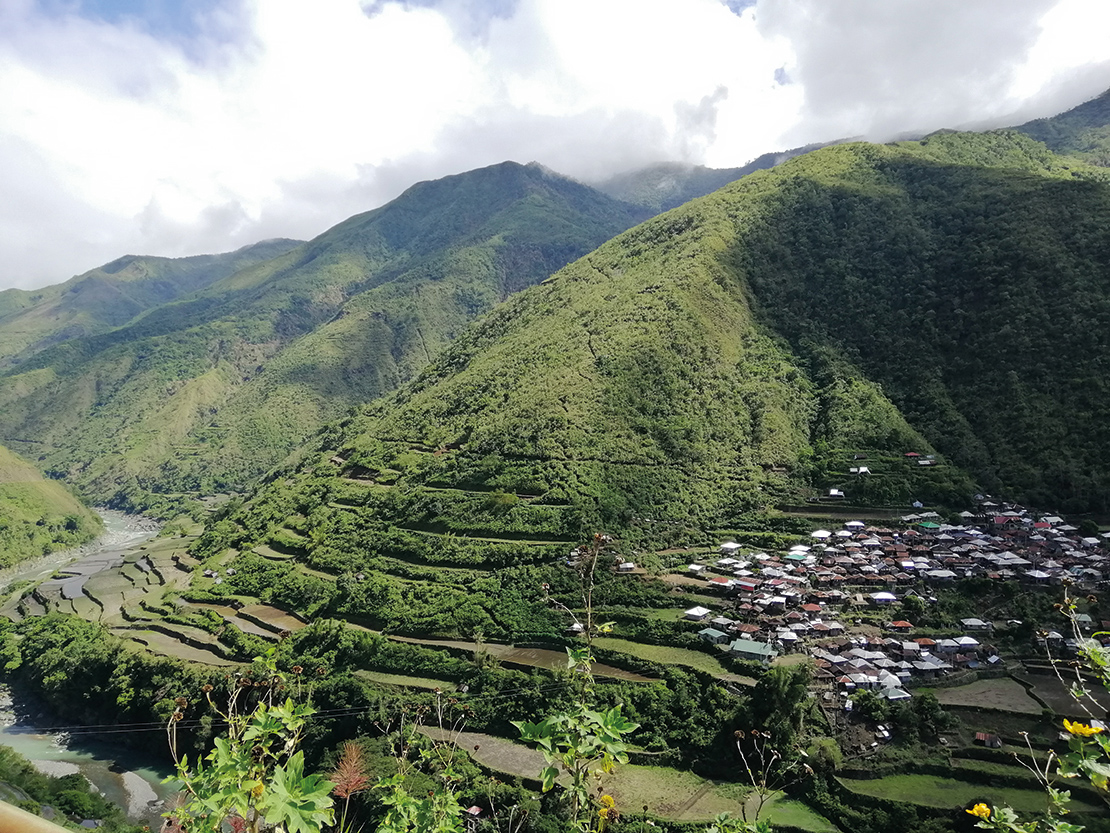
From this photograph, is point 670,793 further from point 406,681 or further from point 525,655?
point 406,681

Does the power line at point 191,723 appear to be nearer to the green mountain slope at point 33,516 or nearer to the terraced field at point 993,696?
the terraced field at point 993,696

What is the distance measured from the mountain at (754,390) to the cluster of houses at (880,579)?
5.31m

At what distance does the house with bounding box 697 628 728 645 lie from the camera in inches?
1645

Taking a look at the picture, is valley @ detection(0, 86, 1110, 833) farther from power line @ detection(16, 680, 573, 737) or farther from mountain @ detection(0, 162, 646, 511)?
mountain @ detection(0, 162, 646, 511)

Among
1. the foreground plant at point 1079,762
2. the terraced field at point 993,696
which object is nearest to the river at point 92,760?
the terraced field at point 993,696

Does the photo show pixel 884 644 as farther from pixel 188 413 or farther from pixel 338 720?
pixel 188 413

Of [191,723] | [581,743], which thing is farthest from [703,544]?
[581,743]

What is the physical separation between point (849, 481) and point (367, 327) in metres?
150

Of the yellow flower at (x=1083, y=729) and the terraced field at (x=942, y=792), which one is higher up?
the yellow flower at (x=1083, y=729)

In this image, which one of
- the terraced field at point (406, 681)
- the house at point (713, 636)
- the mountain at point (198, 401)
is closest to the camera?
the house at point (713, 636)

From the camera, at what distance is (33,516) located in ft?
319

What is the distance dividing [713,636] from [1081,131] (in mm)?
179747

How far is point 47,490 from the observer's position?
106125mm

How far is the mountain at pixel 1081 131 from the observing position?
141750mm
